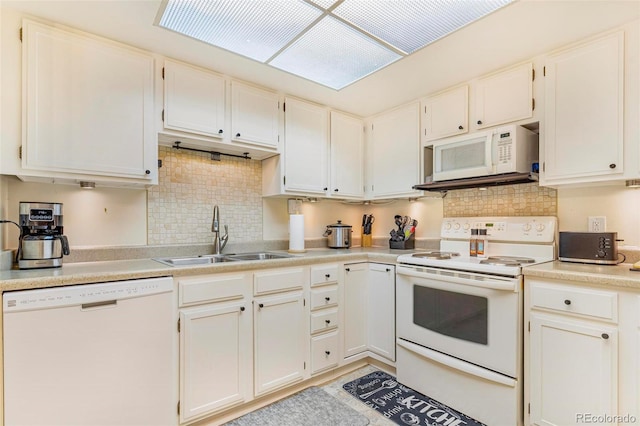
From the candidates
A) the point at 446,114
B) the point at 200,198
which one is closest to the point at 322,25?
the point at 446,114

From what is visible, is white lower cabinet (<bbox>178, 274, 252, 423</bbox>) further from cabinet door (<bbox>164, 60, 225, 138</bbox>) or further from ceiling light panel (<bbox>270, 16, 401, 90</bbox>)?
ceiling light panel (<bbox>270, 16, 401, 90</bbox>)

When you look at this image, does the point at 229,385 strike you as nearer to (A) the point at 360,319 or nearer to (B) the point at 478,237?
(A) the point at 360,319

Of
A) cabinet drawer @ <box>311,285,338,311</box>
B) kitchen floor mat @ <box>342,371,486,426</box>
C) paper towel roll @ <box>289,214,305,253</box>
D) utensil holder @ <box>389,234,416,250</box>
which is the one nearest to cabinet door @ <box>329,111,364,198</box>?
paper towel roll @ <box>289,214,305,253</box>

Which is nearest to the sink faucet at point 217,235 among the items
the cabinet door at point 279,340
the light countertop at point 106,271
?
the light countertop at point 106,271

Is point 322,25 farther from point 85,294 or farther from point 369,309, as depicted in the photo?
point 369,309

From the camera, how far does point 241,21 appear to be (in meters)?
1.69

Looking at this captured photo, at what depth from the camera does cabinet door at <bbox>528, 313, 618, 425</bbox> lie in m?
1.47

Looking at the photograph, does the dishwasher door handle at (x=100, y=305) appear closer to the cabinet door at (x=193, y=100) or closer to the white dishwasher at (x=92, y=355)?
the white dishwasher at (x=92, y=355)

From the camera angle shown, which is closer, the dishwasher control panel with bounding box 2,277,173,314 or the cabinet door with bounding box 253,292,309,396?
the dishwasher control panel with bounding box 2,277,173,314

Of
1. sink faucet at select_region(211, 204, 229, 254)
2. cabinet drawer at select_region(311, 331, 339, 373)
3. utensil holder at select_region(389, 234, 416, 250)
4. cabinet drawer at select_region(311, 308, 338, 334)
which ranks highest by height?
sink faucet at select_region(211, 204, 229, 254)

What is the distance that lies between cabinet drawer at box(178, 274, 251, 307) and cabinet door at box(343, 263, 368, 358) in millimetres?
908

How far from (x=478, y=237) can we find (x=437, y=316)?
730 millimetres

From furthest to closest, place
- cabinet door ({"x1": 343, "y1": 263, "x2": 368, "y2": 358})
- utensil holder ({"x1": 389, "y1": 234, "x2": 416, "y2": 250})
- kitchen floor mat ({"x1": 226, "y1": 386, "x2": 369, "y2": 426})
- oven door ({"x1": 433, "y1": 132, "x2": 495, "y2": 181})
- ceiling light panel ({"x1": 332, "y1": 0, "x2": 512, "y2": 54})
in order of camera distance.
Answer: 1. utensil holder ({"x1": 389, "y1": 234, "x2": 416, "y2": 250})
2. cabinet door ({"x1": 343, "y1": 263, "x2": 368, "y2": 358})
3. oven door ({"x1": 433, "y1": 132, "x2": 495, "y2": 181})
4. kitchen floor mat ({"x1": 226, "y1": 386, "x2": 369, "y2": 426})
5. ceiling light panel ({"x1": 332, "y1": 0, "x2": 512, "y2": 54})

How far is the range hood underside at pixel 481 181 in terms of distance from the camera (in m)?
2.04
